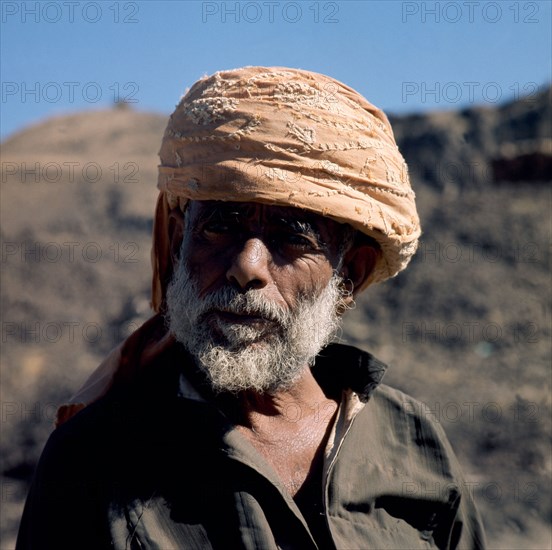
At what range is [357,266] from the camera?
2.58m

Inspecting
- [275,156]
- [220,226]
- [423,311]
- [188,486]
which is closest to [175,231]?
[220,226]

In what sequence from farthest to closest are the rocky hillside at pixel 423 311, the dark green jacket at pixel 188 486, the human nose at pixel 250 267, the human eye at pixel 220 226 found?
the rocky hillside at pixel 423 311
the human eye at pixel 220 226
the human nose at pixel 250 267
the dark green jacket at pixel 188 486

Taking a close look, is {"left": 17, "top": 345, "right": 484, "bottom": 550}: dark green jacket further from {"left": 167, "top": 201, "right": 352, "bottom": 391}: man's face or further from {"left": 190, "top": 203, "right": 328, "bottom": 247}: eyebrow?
{"left": 190, "top": 203, "right": 328, "bottom": 247}: eyebrow

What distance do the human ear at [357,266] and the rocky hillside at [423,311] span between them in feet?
14.9

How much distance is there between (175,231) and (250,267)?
0.46m

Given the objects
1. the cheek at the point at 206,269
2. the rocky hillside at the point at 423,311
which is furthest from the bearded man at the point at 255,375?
the rocky hillside at the point at 423,311

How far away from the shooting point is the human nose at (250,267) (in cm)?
212

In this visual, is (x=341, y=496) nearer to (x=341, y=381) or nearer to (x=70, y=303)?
(x=341, y=381)

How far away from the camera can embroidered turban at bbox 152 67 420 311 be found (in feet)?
7.27

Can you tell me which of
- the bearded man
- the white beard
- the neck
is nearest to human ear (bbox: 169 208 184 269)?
the bearded man

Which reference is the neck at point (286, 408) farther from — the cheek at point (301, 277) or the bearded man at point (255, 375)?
the cheek at point (301, 277)

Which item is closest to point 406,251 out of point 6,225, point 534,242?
point 534,242

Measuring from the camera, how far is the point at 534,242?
45.6 feet

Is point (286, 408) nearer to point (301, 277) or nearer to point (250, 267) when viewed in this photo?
point (301, 277)
